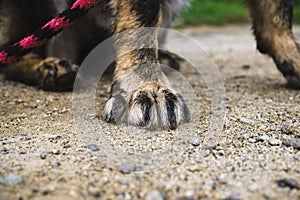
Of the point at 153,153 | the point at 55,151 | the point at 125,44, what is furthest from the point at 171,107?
the point at 55,151

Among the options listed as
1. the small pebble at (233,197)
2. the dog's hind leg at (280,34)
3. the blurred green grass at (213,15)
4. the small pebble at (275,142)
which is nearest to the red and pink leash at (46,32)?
the small pebble at (275,142)

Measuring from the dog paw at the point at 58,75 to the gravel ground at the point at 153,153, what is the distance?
0.43ft

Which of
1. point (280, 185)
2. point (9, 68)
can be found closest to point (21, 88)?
point (9, 68)

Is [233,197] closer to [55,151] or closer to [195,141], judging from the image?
[195,141]

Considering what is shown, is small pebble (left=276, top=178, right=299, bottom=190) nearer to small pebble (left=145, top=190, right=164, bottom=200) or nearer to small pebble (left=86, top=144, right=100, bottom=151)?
small pebble (left=145, top=190, right=164, bottom=200)

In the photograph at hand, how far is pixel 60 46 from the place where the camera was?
11.2 feet

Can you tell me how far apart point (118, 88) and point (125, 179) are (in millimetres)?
878

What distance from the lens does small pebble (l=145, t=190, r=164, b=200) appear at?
1.44 meters

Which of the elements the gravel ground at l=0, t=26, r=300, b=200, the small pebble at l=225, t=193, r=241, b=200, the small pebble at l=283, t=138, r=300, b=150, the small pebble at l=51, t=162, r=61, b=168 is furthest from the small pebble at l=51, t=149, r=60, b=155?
the small pebble at l=283, t=138, r=300, b=150

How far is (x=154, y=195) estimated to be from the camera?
57.4 inches

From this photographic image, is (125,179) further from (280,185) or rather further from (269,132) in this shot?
(269,132)

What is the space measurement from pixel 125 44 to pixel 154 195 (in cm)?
118

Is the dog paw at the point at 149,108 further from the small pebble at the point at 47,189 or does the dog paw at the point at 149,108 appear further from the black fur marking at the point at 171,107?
the small pebble at the point at 47,189

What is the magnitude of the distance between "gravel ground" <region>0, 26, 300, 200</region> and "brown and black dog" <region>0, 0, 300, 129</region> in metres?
0.12
